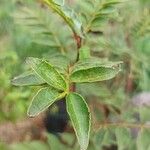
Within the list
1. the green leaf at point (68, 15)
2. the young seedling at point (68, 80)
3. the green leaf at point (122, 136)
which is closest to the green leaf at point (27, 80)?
the young seedling at point (68, 80)

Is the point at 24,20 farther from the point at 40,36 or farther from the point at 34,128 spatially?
the point at 34,128

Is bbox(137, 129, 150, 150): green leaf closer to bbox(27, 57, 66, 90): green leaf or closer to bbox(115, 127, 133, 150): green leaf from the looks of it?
bbox(115, 127, 133, 150): green leaf

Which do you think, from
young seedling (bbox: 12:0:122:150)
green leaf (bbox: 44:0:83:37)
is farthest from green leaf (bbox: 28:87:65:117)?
green leaf (bbox: 44:0:83:37)

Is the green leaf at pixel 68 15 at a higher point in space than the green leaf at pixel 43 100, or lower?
higher

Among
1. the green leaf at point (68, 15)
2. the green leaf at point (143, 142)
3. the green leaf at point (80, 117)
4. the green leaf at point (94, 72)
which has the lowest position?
the green leaf at point (143, 142)

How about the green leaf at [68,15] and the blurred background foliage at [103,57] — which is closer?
the green leaf at [68,15]

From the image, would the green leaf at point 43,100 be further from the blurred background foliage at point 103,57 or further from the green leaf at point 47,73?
the blurred background foliage at point 103,57

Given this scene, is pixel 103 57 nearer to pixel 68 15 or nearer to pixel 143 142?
pixel 143 142
